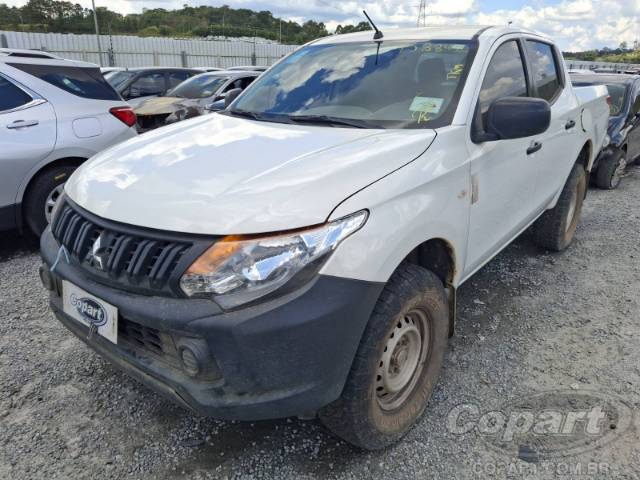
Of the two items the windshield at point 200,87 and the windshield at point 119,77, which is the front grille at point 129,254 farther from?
the windshield at point 119,77

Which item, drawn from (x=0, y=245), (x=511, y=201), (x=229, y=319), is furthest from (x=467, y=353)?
(x=0, y=245)

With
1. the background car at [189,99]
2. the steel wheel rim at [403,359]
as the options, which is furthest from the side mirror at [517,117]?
the background car at [189,99]

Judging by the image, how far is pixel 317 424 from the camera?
7.91ft

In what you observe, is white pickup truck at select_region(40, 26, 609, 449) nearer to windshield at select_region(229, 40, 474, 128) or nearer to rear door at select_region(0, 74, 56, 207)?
windshield at select_region(229, 40, 474, 128)

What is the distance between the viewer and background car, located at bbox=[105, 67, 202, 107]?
33.4ft

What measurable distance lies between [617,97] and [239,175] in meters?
7.15

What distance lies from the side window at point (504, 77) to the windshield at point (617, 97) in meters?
4.76

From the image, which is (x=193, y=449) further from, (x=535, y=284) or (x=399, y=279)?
(x=535, y=284)

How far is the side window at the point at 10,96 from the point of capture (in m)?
4.12

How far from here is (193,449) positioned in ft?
7.38

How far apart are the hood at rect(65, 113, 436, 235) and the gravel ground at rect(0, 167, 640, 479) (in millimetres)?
1046

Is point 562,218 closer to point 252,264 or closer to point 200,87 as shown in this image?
point 252,264

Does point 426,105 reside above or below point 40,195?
above

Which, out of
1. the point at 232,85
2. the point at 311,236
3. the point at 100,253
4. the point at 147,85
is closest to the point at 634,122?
the point at 232,85
